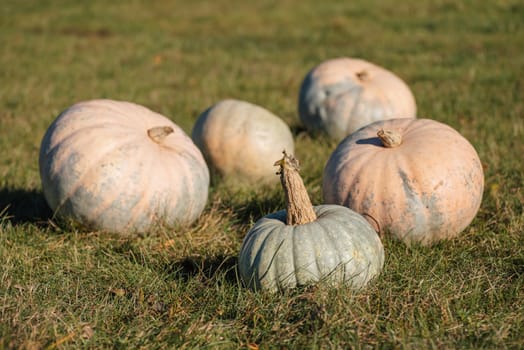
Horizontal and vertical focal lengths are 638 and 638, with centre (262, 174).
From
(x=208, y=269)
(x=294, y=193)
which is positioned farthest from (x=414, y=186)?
(x=208, y=269)

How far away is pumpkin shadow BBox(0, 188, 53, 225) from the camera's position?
4.39 meters

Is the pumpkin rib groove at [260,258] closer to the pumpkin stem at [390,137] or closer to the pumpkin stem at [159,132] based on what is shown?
the pumpkin stem at [390,137]

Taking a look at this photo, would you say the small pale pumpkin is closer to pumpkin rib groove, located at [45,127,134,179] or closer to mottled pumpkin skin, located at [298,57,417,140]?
pumpkin rib groove, located at [45,127,134,179]

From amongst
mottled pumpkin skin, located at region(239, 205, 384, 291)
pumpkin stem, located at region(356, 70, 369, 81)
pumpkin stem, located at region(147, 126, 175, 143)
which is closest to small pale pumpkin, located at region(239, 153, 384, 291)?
mottled pumpkin skin, located at region(239, 205, 384, 291)

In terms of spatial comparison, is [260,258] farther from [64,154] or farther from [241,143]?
[241,143]

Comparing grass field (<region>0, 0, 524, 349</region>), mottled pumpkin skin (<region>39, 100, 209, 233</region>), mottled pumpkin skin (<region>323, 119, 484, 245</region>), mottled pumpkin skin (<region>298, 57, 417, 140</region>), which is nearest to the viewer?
grass field (<region>0, 0, 524, 349</region>)

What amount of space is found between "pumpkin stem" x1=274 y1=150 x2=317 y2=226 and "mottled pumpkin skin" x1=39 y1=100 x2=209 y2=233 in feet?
3.79

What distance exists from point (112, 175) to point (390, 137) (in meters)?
1.74

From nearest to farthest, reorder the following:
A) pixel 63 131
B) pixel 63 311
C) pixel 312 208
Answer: pixel 63 311, pixel 312 208, pixel 63 131

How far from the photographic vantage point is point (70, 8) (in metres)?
16.0

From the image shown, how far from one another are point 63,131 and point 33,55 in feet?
25.2

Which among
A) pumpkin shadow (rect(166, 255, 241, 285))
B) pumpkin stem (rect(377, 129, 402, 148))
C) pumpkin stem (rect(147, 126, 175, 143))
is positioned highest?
pumpkin stem (rect(377, 129, 402, 148))

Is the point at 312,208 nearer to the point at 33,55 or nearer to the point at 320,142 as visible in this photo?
the point at 320,142

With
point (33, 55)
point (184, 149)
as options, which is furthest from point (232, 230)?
point (33, 55)
